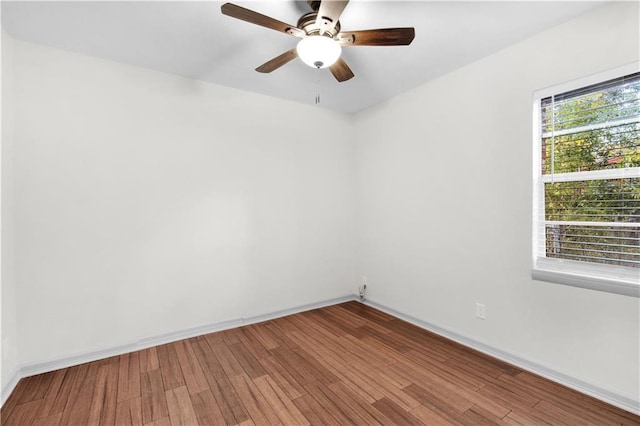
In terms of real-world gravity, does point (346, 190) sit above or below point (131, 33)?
below

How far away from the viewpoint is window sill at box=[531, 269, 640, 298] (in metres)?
1.81

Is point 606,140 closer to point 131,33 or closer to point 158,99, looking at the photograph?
point 131,33

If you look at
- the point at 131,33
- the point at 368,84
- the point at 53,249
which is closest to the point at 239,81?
the point at 131,33

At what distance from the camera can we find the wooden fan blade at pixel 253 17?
1.51 meters

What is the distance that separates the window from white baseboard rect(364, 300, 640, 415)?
2.12 feet

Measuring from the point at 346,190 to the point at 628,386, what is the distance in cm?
300

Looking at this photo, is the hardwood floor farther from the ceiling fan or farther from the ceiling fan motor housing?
the ceiling fan motor housing

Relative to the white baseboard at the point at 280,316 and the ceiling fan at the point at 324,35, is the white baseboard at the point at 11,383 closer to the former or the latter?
the white baseboard at the point at 280,316

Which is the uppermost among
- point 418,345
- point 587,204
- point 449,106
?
point 449,106

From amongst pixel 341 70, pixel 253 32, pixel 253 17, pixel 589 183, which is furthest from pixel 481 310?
pixel 253 32

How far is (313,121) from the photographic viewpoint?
3742 mm

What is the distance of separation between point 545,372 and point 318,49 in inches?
107

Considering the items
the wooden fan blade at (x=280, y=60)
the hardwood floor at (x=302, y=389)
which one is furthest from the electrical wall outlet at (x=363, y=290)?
the wooden fan blade at (x=280, y=60)

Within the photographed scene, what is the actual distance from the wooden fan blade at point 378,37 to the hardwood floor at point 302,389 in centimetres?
224
